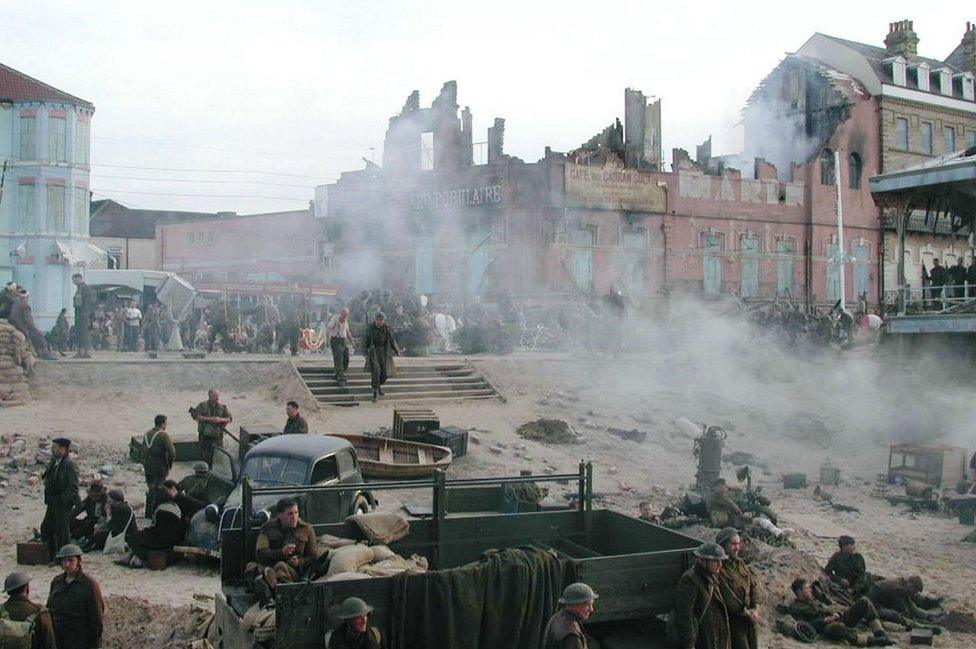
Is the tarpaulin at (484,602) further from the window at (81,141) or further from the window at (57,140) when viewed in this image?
the window at (81,141)

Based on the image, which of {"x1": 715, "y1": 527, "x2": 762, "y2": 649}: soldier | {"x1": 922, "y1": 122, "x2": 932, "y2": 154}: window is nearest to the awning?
{"x1": 715, "y1": 527, "x2": 762, "y2": 649}: soldier

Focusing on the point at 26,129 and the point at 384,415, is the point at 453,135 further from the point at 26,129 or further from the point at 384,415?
the point at 384,415

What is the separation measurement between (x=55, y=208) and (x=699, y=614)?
34.5 meters

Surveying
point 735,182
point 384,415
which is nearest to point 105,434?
A: point 384,415

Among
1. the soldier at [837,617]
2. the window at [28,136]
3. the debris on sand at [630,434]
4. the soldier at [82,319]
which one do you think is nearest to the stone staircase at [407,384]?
the debris on sand at [630,434]

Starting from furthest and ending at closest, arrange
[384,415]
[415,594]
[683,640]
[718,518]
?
[384,415] → [718,518] → [683,640] → [415,594]

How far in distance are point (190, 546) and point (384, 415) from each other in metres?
9.92

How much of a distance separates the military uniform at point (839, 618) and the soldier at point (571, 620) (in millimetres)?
5698

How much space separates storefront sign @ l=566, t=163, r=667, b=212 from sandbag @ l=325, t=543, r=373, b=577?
31405 millimetres

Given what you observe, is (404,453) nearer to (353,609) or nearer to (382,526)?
(382,526)

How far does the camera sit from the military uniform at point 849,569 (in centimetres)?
1185

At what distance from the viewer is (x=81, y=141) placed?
36.6 m

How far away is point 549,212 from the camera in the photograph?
37.6 metres

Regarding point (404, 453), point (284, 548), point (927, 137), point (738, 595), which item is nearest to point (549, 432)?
point (404, 453)
